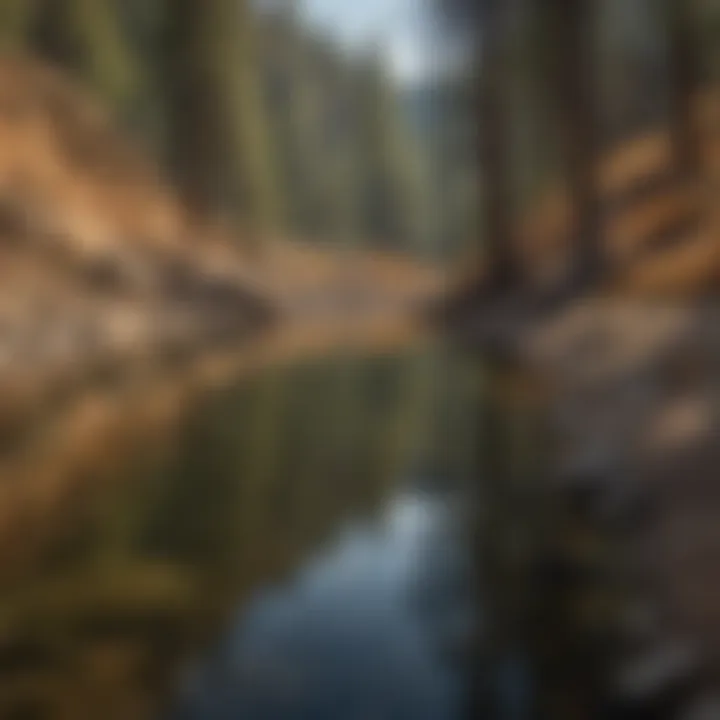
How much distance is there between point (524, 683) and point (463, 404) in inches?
147

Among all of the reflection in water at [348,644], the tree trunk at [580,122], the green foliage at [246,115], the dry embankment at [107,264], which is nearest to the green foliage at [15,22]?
the green foliage at [246,115]

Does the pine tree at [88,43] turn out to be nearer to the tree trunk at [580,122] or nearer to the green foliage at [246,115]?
the green foliage at [246,115]

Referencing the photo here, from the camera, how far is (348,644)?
2.88 m

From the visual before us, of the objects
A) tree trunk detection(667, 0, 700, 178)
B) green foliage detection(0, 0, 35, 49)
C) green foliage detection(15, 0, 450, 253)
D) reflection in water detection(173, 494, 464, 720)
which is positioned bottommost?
reflection in water detection(173, 494, 464, 720)

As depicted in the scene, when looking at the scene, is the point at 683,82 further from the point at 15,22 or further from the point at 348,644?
the point at 348,644

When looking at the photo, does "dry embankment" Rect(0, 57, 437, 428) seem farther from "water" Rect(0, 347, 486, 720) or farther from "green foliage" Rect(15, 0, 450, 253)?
"water" Rect(0, 347, 486, 720)

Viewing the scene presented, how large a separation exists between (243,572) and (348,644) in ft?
2.12

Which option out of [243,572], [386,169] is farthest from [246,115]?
[243,572]

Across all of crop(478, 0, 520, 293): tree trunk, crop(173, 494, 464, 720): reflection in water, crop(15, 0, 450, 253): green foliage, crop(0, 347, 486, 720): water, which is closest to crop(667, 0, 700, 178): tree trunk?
crop(478, 0, 520, 293): tree trunk

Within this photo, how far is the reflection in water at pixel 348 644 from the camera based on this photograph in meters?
2.50

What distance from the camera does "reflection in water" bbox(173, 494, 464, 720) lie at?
8.20 feet

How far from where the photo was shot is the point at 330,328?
9266 mm

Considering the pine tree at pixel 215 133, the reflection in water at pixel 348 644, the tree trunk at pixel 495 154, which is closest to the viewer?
the reflection in water at pixel 348 644

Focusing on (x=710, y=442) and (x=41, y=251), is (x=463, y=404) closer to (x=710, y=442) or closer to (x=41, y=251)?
(x=710, y=442)
